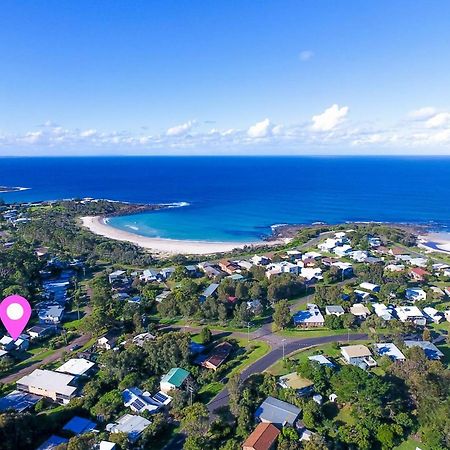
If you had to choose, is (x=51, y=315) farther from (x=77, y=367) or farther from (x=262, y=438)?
(x=262, y=438)

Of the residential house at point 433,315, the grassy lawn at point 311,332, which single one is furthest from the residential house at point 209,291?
the residential house at point 433,315

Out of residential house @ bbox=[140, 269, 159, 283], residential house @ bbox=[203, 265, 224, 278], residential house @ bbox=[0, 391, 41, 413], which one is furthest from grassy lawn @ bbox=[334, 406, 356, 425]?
residential house @ bbox=[140, 269, 159, 283]

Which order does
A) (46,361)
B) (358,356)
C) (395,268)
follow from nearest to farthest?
(358,356), (46,361), (395,268)

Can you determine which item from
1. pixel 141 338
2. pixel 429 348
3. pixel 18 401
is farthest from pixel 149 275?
pixel 429 348

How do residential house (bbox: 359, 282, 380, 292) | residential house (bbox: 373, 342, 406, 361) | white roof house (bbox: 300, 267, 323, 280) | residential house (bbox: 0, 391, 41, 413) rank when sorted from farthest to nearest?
white roof house (bbox: 300, 267, 323, 280) → residential house (bbox: 359, 282, 380, 292) → residential house (bbox: 373, 342, 406, 361) → residential house (bbox: 0, 391, 41, 413)

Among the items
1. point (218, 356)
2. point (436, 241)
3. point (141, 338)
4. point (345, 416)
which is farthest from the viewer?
point (436, 241)

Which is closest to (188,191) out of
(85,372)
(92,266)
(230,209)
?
(230,209)

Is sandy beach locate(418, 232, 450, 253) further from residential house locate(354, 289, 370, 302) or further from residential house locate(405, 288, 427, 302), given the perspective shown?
residential house locate(354, 289, 370, 302)
